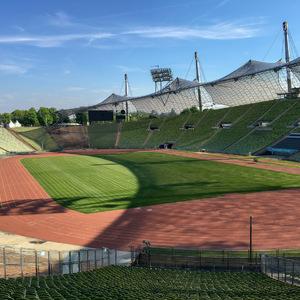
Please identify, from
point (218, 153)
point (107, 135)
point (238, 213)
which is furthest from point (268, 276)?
point (107, 135)

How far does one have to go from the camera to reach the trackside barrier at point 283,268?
42.0 feet

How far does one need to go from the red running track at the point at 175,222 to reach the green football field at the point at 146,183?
2.11 m

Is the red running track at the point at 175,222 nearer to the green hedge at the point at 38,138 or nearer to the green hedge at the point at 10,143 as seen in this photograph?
the green hedge at the point at 10,143

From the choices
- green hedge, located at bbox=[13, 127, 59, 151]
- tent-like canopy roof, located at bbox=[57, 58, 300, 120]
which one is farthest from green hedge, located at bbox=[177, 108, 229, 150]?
green hedge, located at bbox=[13, 127, 59, 151]

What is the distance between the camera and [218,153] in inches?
2830

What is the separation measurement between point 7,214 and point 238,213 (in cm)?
1997

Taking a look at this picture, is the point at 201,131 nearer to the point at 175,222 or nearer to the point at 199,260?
the point at 175,222

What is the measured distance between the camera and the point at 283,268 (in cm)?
1327

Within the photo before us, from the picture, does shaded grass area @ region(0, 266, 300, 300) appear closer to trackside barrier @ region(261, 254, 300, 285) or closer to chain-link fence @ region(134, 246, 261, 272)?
trackside barrier @ region(261, 254, 300, 285)

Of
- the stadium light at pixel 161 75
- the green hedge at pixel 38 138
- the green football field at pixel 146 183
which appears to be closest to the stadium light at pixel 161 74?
the stadium light at pixel 161 75

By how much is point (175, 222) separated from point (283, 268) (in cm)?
1053

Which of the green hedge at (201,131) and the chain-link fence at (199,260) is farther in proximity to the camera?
the green hedge at (201,131)

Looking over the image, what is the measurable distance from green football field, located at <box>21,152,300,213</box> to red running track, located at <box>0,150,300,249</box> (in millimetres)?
2113

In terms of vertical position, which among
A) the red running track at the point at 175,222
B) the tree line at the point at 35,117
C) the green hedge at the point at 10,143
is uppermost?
the tree line at the point at 35,117
